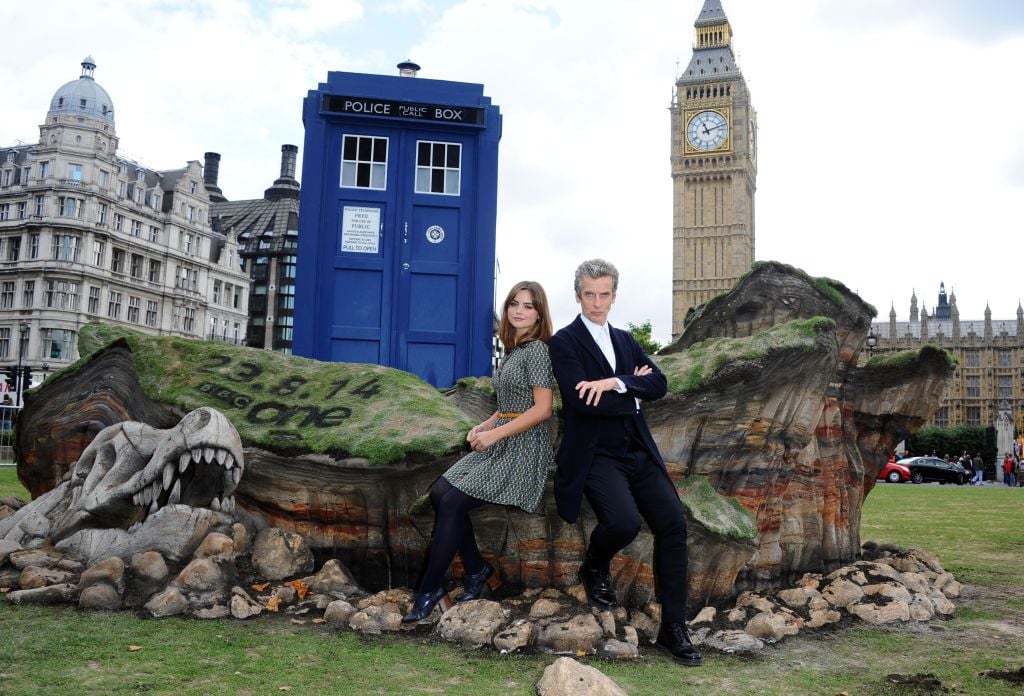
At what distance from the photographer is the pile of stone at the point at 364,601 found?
173 inches

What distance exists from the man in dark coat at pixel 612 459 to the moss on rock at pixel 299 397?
40.7 inches

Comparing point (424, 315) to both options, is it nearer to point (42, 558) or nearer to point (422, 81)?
point (422, 81)

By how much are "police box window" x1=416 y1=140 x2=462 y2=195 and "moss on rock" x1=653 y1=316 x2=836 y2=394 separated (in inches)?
166

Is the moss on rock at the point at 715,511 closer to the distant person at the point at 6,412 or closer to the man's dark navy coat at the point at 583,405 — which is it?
the man's dark navy coat at the point at 583,405

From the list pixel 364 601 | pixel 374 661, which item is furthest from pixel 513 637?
pixel 364 601

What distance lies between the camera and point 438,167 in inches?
348

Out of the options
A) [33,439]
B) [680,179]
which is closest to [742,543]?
[33,439]

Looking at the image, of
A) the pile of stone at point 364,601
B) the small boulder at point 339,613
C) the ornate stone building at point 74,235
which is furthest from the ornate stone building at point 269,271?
the small boulder at point 339,613

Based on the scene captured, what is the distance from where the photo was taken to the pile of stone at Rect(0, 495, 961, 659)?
4.38 m

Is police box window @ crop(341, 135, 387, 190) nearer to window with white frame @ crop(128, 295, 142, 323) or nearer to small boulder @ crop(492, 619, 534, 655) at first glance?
small boulder @ crop(492, 619, 534, 655)

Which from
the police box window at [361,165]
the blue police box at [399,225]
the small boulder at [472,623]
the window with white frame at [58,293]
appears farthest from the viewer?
the window with white frame at [58,293]

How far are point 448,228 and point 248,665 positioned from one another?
19.0 feet

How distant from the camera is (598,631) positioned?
4309mm

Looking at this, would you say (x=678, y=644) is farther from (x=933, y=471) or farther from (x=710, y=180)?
(x=710, y=180)
